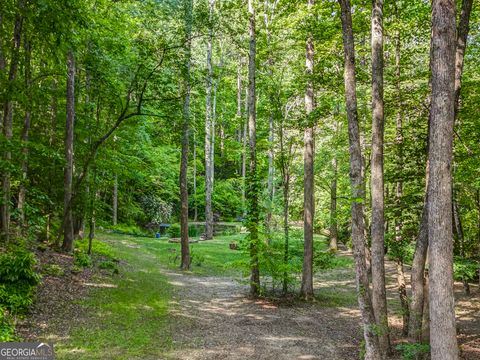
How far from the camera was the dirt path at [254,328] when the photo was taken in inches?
283

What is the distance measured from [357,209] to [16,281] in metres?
7.07

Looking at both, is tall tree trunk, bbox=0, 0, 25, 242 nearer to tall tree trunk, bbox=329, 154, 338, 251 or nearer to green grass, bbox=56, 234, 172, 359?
green grass, bbox=56, 234, 172, 359

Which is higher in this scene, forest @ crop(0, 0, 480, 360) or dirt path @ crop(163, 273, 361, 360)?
forest @ crop(0, 0, 480, 360)

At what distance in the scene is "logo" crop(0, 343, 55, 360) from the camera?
17.0 ft

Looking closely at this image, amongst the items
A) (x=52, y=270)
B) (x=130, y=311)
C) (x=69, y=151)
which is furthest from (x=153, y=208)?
(x=130, y=311)

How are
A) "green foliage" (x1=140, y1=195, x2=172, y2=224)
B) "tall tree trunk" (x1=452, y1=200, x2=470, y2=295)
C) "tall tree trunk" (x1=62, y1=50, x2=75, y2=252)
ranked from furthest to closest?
"green foliage" (x1=140, y1=195, x2=172, y2=224)
"tall tree trunk" (x1=452, y1=200, x2=470, y2=295)
"tall tree trunk" (x1=62, y1=50, x2=75, y2=252)

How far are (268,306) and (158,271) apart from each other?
18.2 feet

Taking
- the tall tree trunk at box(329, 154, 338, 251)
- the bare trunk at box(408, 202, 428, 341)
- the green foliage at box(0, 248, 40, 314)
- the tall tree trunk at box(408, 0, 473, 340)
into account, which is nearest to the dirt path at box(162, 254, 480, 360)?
the bare trunk at box(408, 202, 428, 341)

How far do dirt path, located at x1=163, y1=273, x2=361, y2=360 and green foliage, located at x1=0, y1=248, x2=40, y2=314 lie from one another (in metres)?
3.16

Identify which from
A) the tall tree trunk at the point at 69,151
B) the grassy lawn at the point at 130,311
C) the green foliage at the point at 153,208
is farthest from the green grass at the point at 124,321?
the green foliage at the point at 153,208

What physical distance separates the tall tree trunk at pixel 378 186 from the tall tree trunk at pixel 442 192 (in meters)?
2.19

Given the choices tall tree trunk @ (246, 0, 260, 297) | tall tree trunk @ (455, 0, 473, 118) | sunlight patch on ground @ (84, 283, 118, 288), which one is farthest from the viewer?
tall tree trunk @ (246, 0, 260, 297)

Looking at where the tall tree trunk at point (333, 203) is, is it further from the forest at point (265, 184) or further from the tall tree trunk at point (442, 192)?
the tall tree trunk at point (442, 192)

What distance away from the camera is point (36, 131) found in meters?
13.6
